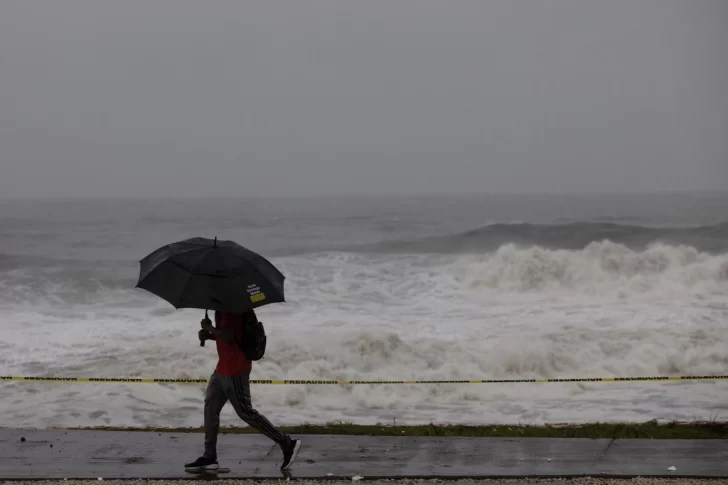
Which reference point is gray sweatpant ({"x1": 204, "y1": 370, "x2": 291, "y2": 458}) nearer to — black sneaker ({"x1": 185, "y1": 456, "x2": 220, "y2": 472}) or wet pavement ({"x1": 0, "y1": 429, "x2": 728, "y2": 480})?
black sneaker ({"x1": 185, "y1": 456, "x2": 220, "y2": 472})

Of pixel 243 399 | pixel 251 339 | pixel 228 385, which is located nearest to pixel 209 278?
pixel 251 339

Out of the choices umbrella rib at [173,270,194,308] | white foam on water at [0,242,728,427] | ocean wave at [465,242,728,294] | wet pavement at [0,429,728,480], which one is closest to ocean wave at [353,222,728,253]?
ocean wave at [465,242,728,294]

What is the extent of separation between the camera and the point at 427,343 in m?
17.9

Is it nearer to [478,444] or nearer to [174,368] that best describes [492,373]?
[174,368]

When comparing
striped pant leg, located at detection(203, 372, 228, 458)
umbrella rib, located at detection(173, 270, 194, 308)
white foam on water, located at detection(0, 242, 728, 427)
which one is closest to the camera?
umbrella rib, located at detection(173, 270, 194, 308)

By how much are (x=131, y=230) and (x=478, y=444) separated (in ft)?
164

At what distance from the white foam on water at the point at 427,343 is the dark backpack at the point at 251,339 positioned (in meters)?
4.60

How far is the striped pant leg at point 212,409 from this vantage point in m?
6.73

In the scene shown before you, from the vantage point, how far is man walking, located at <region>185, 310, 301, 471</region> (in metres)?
6.49

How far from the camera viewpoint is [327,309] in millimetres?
23297

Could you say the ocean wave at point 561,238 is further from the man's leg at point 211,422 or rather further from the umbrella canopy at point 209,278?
the umbrella canopy at point 209,278

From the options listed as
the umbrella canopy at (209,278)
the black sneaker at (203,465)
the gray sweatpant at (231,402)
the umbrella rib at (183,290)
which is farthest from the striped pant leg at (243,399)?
the umbrella rib at (183,290)

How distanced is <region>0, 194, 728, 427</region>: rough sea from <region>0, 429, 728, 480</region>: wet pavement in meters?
3.36

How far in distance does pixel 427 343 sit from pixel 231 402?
11.5 m
